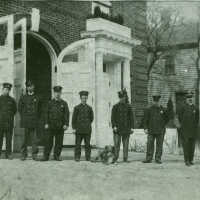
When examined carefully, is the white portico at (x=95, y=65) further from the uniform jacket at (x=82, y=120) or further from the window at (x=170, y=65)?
the window at (x=170, y=65)

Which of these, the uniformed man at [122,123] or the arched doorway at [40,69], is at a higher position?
the arched doorway at [40,69]

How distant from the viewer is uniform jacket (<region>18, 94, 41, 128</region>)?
420 inches

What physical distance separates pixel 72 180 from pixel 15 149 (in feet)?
14.1

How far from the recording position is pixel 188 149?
11.1 metres

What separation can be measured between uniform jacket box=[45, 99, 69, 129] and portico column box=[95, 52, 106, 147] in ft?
11.4

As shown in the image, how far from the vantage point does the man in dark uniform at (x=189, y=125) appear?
11.1m

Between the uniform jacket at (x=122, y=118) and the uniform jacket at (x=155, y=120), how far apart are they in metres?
0.44

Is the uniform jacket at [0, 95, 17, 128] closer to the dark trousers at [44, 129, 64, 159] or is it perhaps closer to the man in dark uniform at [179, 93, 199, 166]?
the dark trousers at [44, 129, 64, 159]

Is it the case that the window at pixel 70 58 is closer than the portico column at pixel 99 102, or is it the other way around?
the portico column at pixel 99 102

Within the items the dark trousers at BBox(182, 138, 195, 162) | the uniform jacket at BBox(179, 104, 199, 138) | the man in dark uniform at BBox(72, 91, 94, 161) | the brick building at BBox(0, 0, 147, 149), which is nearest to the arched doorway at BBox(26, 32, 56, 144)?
the brick building at BBox(0, 0, 147, 149)

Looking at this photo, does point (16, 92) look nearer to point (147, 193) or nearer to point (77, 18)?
point (77, 18)

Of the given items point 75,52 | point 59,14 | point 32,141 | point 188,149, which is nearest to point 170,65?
point 75,52

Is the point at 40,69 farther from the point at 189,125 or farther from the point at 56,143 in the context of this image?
the point at 189,125

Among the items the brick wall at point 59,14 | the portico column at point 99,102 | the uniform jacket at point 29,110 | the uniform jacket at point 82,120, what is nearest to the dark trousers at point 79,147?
the uniform jacket at point 82,120
